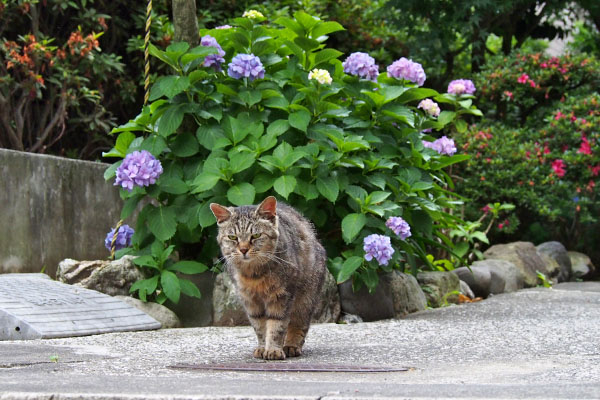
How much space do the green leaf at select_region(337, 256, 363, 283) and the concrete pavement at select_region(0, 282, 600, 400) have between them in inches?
14.0

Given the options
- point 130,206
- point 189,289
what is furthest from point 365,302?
point 130,206

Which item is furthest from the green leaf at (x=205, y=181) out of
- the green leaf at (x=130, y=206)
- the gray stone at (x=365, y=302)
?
the gray stone at (x=365, y=302)

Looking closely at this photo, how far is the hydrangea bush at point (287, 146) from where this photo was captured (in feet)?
21.1

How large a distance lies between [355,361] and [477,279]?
4729mm

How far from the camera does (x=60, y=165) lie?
7324 mm

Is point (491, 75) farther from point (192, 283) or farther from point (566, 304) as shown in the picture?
point (192, 283)

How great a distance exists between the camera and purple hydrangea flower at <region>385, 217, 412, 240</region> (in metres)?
6.60

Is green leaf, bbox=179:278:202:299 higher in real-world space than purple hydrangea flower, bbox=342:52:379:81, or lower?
lower

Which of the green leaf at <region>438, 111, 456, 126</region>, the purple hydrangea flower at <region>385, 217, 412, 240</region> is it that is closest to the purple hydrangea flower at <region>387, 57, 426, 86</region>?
the green leaf at <region>438, 111, 456, 126</region>

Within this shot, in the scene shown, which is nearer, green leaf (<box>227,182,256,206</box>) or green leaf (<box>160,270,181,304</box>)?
green leaf (<box>227,182,256,206</box>)

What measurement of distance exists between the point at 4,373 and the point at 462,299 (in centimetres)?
523

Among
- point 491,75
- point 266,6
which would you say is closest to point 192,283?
point 266,6

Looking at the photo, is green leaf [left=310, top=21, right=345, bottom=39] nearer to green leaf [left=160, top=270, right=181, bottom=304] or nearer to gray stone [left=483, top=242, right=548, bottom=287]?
green leaf [left=160, top=270, right=181, bottom=304]

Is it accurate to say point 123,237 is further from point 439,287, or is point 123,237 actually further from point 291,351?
point 439,287
